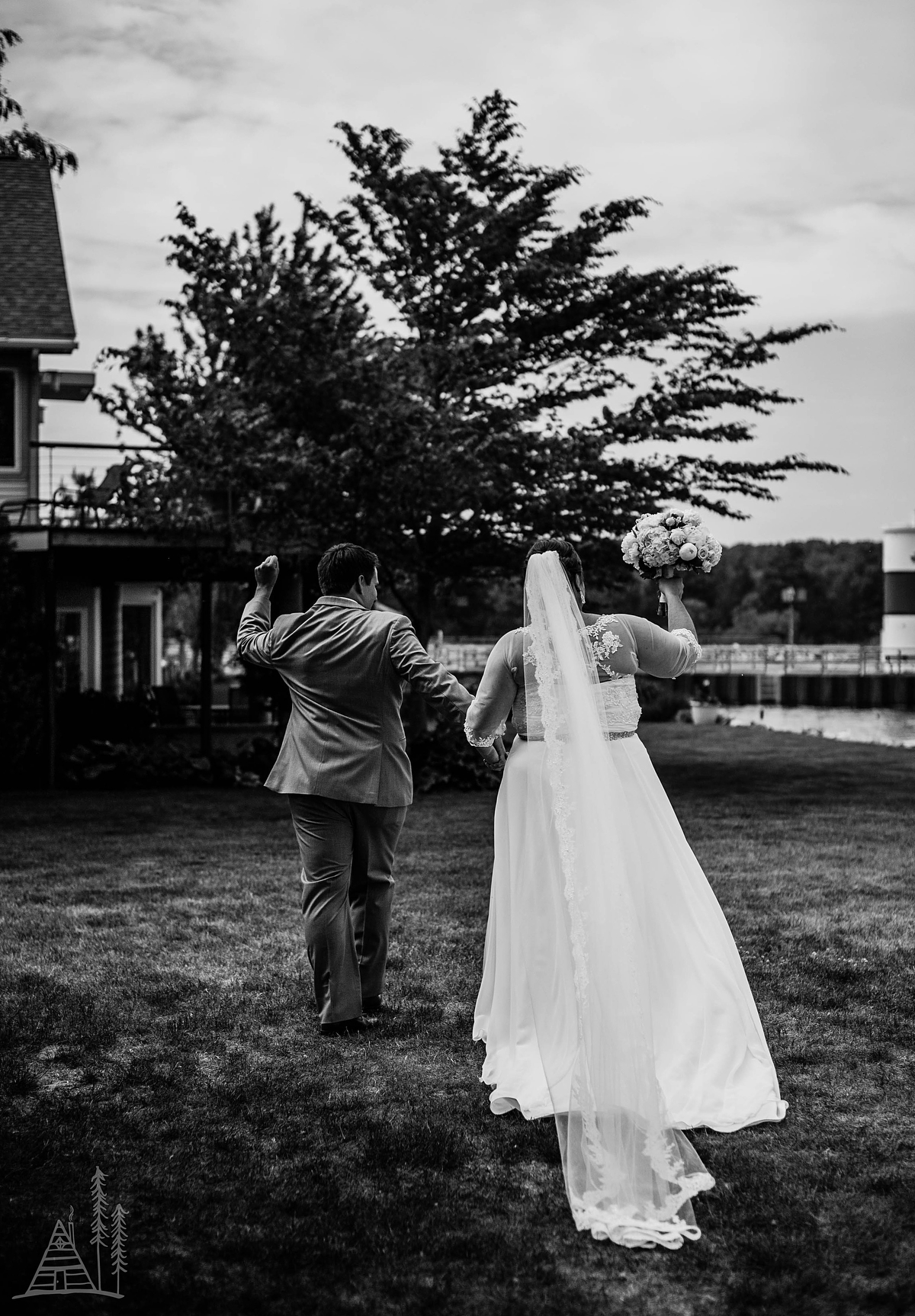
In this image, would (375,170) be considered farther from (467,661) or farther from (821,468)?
(467,661)

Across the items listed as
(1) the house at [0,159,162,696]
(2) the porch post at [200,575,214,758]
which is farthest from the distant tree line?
(2) the porch post at [200,575,214,758]

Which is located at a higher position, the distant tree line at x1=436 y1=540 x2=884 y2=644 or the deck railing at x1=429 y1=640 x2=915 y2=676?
the distant tree line at x1=436 y1=540 x2=884 y2=644

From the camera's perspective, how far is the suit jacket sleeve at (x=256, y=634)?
602 cm

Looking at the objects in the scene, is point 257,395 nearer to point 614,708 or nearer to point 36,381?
point 36,381

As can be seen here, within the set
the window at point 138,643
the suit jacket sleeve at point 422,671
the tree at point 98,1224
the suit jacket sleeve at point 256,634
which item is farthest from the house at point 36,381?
the tree at point 98,1224

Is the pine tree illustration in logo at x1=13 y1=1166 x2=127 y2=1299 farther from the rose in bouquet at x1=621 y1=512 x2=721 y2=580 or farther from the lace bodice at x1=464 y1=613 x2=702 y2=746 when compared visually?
the rose in bouquet at x1=621 y1=512 x2=721 y2=580

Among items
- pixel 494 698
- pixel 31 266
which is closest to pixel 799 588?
pixel 31 266

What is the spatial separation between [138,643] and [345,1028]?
84.0ft

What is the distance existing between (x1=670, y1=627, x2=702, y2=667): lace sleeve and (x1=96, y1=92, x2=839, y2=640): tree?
10.2 m

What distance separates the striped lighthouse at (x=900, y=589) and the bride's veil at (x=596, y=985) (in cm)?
8044

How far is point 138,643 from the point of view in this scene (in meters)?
30.5

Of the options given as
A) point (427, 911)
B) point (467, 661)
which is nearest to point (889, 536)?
point (467, 661)

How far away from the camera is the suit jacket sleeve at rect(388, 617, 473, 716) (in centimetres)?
571

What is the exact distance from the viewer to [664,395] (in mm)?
16766
